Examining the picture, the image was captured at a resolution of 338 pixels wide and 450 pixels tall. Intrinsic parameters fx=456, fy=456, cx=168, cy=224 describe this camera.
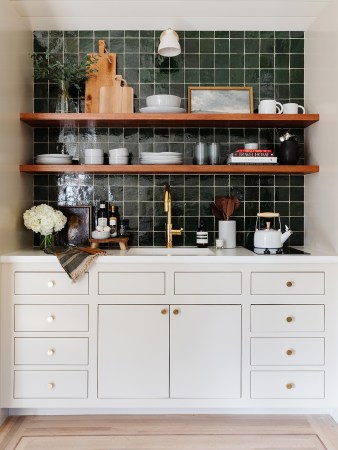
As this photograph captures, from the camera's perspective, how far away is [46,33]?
10.2ft

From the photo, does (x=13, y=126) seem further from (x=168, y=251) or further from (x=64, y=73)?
(x=168, y=251)

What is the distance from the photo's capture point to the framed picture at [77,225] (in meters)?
3.10

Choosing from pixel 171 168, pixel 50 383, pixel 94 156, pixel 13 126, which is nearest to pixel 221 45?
pixel 171 168

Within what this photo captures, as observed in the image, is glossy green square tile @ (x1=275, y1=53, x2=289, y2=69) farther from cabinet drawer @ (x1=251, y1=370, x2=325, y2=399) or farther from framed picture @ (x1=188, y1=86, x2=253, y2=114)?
cabinet drawer @ (x1=251, y1=370, x2=325, y2=399)

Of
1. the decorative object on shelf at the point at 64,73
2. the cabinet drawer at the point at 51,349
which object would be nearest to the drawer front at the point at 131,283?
the cabinet drawer at the point at 51,349

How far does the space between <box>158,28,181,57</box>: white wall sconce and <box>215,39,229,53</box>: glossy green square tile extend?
0.36 metres

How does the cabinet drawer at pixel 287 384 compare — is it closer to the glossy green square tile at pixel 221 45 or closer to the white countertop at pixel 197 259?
the white countertop at pixel 197 259

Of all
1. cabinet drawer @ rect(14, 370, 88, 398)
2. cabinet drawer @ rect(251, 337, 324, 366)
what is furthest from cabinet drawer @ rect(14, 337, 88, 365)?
cabinet drawer @ rect(251, 337, 324, 366)

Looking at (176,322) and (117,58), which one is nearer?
(176,322)

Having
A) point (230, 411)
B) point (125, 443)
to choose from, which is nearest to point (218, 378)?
point (230, 411)

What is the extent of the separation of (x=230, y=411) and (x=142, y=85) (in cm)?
215

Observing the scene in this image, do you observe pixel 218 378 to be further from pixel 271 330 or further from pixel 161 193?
pixel 161 193

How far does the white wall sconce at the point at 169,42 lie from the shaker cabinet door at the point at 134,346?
5.23ft

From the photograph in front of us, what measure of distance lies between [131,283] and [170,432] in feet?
2.69
